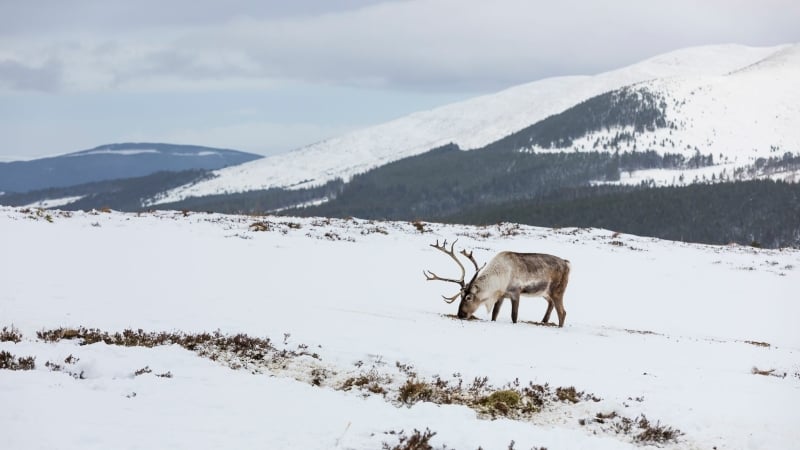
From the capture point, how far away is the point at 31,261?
18016mm

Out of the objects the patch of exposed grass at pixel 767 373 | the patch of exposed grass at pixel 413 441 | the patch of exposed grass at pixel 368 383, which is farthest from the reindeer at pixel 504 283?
the patch of exposed grass at pixel 413 441

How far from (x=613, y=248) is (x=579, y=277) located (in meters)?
8.10

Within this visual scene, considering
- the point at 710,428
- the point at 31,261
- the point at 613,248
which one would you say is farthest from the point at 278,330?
the point at 613,248

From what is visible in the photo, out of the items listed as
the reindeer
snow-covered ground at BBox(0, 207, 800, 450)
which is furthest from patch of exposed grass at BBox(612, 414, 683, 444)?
the reindeer

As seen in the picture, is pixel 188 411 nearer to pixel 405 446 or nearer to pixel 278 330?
pixel 405 446

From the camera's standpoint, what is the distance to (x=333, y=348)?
36.8 feet

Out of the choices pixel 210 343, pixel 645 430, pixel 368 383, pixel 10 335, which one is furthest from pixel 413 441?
pixel 10 335

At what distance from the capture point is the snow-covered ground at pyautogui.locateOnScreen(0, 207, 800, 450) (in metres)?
7.46

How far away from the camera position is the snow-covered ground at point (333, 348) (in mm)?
7461

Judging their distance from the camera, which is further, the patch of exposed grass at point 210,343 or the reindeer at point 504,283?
the reindeer at point 504,283

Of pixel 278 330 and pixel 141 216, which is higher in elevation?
pixel 141 216

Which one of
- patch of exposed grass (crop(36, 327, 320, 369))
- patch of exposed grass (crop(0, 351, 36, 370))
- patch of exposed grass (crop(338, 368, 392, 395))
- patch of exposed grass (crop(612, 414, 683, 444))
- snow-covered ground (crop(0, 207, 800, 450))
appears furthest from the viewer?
patch of exposed grass (crop(36, 327, 320, 369))

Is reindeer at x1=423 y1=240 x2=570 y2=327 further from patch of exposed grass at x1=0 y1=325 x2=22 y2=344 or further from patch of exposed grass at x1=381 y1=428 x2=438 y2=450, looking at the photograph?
patch of exposed grass at x1=0 y1=325 x2=22 y2=344

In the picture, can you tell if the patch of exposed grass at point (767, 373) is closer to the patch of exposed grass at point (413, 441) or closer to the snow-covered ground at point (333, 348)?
the snow-covered ground at point (333, 348)
